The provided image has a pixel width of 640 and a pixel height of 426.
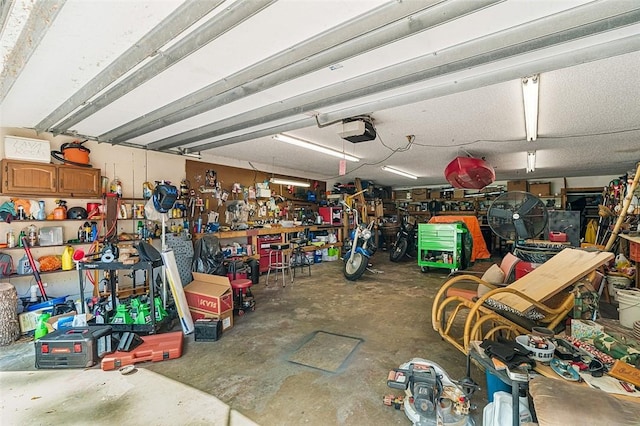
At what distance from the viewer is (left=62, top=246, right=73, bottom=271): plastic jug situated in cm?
386

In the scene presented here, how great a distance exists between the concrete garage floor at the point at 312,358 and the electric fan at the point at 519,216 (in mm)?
1659

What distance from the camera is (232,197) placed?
20.7 feet

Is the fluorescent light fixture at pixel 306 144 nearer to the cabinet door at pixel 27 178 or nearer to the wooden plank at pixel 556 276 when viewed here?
the cabinet door at pixel 27 178

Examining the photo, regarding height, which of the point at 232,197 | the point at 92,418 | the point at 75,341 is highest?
the point at 232,197

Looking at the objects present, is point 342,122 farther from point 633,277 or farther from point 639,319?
point 633,277

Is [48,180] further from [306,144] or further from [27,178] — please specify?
[306,144]

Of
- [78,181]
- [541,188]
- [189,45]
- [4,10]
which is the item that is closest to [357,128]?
[189,45]

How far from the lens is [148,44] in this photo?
1.84 meters

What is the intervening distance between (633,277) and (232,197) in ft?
24.0

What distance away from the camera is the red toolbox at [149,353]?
8.75 feet

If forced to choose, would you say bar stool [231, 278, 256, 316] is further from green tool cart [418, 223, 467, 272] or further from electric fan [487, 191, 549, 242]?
green tool cart [418, 223, 467, 272]

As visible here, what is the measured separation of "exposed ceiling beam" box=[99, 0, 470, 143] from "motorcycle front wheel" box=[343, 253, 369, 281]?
169 inches

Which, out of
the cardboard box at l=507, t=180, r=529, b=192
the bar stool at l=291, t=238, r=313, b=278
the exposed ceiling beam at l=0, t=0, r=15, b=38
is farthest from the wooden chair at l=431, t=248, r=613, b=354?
the cardboard box at l=507, t=180, r=529, b=192

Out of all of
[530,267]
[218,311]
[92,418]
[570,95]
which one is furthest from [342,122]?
[92,418]
